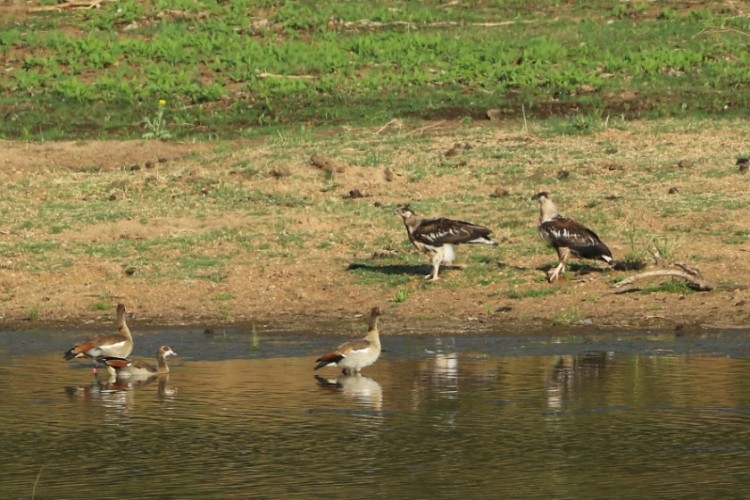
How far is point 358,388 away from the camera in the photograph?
48.6ft

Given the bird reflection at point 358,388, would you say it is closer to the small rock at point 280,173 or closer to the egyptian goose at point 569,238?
the egyptian goose at point 569,238

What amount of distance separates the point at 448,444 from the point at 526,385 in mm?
2540

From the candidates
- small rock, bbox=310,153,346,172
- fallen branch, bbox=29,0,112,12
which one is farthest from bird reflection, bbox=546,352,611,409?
fallen branch, bbox=29,0,112,12

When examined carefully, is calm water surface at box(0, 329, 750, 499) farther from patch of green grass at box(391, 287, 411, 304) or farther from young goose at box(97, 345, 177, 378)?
patch of green grass at box(391, 287, 411, 304)

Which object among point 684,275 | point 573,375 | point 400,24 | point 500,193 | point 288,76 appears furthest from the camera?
point 400,24

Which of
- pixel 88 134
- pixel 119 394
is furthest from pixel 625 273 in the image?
pixel 88 134

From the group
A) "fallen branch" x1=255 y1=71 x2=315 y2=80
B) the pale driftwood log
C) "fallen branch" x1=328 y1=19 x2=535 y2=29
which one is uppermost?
"fallen branch" x1=328 y1=19 x2=535 y2=29

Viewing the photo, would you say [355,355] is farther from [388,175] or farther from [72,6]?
[72,6]

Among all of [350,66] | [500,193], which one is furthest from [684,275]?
[350,66]

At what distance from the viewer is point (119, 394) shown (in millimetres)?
14820

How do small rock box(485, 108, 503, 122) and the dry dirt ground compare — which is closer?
the dry dirt ground

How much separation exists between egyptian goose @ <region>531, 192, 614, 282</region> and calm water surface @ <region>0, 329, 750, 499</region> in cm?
160

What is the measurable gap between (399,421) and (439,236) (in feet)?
20.0

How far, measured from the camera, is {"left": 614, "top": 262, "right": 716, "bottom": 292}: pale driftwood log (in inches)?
709
